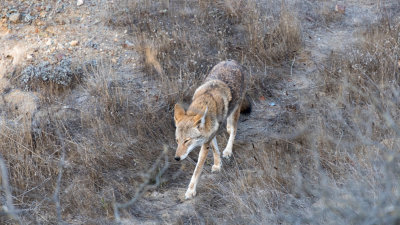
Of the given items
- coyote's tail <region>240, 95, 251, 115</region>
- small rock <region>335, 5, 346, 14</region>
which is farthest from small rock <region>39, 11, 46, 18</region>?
small rock <region>335, 5, 346, 14</region>

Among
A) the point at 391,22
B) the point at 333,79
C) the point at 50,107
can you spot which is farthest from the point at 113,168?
the point at 391,22

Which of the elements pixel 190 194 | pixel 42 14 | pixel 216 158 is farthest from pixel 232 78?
pixel 42 14

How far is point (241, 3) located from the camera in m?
8.99

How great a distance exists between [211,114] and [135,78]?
2501 mm

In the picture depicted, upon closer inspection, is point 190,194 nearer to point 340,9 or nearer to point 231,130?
point 231,130

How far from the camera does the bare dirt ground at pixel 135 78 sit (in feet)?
17.5

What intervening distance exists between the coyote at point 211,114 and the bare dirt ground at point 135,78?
265 millimetres

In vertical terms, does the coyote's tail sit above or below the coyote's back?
below

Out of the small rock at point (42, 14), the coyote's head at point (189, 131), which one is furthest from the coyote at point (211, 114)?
the small rock at point (42, 14)

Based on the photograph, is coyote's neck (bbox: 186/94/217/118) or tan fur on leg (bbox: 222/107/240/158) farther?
tan fur on leg (bbox: 222/107/240/158)

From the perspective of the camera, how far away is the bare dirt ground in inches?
210

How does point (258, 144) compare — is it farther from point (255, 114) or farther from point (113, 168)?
point (113, 168)

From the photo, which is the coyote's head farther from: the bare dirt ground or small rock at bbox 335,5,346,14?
small rock at bbox 335,5,346,14

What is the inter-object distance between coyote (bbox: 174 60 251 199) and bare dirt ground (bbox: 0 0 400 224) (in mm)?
265
